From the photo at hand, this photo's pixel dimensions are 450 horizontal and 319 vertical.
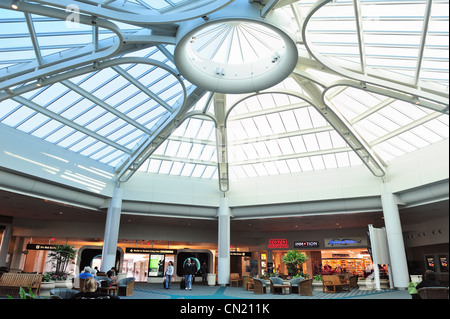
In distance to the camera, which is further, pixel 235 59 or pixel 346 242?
pixel 346 242

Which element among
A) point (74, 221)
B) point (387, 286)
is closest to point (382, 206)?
point (387, 286)

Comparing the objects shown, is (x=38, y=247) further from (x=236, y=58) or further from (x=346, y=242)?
(x=346, y=242)

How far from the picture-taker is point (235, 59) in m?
15.2

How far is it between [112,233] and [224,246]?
7943 mm

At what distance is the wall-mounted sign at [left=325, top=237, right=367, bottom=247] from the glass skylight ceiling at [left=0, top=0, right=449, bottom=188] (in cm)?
1101

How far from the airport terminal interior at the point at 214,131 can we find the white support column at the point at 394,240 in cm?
8

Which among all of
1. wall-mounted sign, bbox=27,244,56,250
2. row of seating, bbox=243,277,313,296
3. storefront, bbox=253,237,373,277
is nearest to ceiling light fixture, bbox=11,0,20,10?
row of seating, bbox=243,277,313,296

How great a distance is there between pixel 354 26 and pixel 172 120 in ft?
33.6

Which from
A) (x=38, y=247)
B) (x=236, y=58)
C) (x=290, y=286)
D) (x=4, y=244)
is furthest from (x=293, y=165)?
(x=4, y=244)

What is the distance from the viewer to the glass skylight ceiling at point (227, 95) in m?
10.1

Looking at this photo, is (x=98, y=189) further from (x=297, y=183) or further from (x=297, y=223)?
(x=297, y=223)

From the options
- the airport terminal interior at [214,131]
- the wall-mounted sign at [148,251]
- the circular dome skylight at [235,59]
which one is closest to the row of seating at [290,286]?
the airport terminal interior at [214,131]

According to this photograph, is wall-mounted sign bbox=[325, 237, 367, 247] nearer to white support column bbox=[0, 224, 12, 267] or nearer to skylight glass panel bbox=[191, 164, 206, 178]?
skylight glass panel bbox=[191, 164, 206, 178]

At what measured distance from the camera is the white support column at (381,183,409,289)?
1917 centimetres
